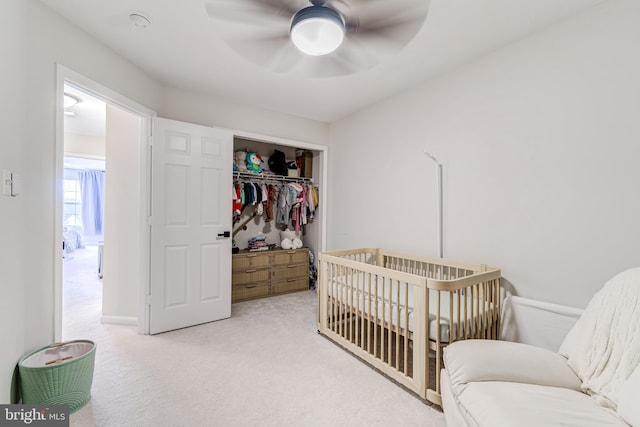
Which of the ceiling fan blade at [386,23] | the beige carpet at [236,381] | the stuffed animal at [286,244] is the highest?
the ceiling fan blade at [386,23]

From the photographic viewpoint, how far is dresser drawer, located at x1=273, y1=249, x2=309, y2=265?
3.92m

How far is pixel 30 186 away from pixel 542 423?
109 inches

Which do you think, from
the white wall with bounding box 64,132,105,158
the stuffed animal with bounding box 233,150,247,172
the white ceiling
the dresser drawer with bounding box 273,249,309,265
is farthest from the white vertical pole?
the white wall with bounding box 64,132,105,158

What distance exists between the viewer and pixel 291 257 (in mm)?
4039

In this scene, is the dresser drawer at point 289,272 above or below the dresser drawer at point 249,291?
above

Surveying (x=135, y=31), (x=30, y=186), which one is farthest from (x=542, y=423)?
(x=135, y=31)

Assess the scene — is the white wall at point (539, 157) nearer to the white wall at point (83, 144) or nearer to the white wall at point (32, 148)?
the white wall at point (32, 148)

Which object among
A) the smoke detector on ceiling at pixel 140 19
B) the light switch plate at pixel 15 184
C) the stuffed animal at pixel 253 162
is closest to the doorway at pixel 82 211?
the light switch plate at pixel 15 184

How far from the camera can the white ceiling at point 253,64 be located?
1735 millimetres

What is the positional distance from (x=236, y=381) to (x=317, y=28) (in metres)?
2.20

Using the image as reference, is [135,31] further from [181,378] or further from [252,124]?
[181,378]

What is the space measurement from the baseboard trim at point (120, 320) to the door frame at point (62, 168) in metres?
0.27

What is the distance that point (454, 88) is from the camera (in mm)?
2455
